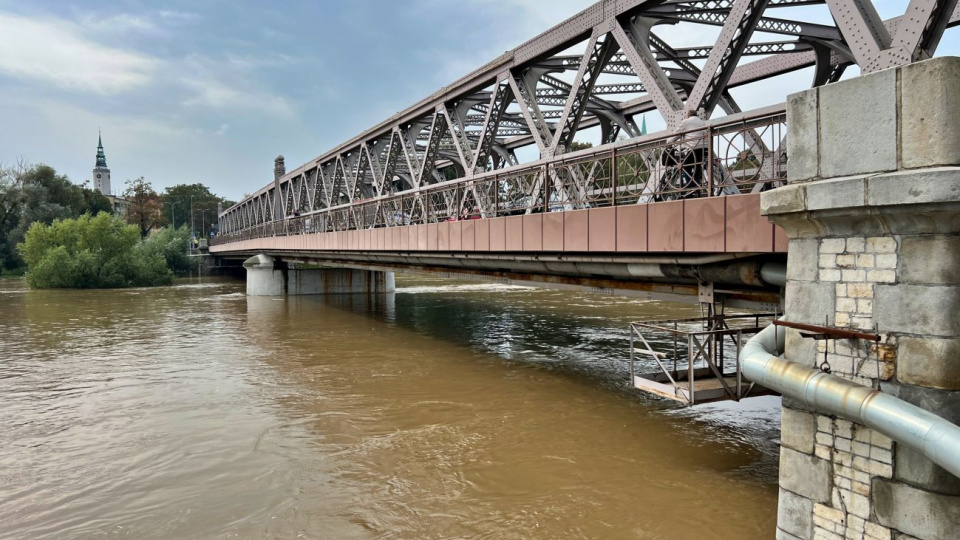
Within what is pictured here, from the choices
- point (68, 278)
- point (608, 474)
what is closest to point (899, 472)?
point (608, 474)

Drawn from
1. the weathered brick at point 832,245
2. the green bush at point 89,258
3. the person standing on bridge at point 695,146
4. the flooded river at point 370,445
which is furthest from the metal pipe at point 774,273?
the green bush at point 89,258

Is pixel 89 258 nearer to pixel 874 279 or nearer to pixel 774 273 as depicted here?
pixel 774 273

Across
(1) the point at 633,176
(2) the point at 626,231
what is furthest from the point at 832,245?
(1) the point at 633,176

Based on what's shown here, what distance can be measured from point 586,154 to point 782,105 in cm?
420

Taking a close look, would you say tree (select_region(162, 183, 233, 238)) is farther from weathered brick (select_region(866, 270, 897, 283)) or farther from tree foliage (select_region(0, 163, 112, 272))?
weathered brick (select_region(866, 270, 897, 283))

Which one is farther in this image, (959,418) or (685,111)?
(685,111)

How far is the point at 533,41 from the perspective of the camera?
48.2ft

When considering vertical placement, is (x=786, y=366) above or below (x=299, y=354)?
above

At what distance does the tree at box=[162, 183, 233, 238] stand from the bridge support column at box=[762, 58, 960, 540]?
122 metres

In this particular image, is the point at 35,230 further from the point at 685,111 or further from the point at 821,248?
the point at 821,248

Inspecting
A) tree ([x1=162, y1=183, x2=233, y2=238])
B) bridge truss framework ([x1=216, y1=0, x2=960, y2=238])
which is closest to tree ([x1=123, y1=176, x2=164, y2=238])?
tree ([x1=162, y1=183, x2=233, y2=238])

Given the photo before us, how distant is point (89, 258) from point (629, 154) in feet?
168

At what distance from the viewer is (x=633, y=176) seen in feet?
40.0

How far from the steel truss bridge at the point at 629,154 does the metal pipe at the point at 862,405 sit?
1530 millimetres
